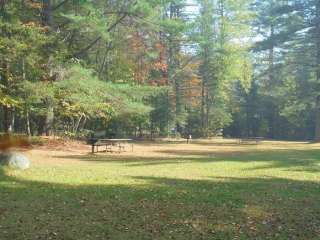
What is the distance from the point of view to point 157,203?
894cm

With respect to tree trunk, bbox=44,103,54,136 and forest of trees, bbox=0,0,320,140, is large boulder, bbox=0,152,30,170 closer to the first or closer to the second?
forest of trees, bbox=0,0,320,140

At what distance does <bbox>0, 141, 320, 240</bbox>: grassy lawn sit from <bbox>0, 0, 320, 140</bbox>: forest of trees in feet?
23.3

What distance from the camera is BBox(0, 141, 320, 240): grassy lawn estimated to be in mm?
7133

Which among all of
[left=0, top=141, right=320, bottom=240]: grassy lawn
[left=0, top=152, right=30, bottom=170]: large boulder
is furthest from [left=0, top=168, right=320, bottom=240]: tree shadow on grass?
[left=0, top=152, right=30, bottom=170]: large boulder

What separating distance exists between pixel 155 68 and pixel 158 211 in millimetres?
32917

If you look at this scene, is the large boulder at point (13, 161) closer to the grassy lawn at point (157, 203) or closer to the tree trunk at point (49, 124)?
the grassy lawn at point (157, 203)

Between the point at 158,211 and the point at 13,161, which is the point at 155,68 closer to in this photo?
the point at 13,161

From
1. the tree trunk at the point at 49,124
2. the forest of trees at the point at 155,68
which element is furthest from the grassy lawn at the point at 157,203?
the tree trunk at the point at 49,124

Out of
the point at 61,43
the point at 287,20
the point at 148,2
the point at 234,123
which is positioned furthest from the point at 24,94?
the point at 234,123

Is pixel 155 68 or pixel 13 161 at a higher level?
pixel 155 68

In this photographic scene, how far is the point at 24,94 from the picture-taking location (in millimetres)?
22031

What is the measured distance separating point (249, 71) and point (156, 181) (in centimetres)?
3877

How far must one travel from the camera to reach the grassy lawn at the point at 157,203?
23.4 ft

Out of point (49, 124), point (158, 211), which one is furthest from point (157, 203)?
point (49, 124)
